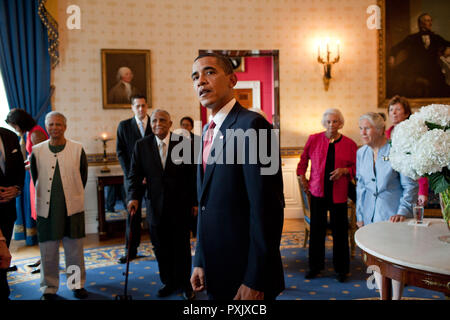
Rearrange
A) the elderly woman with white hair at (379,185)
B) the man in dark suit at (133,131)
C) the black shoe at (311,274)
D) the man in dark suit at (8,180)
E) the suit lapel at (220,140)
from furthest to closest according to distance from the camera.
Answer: the man in dark suit at (133,131) < the black shoe at (311,274) < the man in dark suit at (8,180) < the elderly woman with white hair at (379,185) < the suit lapel at (220,140)

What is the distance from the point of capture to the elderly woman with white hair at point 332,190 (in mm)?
3787

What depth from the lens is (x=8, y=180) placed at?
3127mm

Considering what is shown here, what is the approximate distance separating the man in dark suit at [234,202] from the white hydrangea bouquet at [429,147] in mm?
740

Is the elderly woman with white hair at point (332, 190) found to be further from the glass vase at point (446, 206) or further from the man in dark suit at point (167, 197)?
the glass vase at point (446, 206)

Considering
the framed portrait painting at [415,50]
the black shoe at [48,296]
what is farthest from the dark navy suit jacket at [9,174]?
the framed portrait painting at [415,50]

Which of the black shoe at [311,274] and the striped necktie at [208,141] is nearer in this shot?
the striped necktie at [208,141]

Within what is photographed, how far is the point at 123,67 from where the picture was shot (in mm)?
5984

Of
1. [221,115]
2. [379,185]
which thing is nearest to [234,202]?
[221,115]

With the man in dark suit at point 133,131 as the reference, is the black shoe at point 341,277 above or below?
below

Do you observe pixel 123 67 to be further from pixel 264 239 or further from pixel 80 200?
pixel 264 239

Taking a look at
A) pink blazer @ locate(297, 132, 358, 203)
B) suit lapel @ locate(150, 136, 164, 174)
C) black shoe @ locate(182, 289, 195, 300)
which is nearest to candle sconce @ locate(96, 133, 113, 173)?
suit lapel @ locate(150, 136, 164, 174)

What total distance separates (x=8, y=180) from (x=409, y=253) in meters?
2.98

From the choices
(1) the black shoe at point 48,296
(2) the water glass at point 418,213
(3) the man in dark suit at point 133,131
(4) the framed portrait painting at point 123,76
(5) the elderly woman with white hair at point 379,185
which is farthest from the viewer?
(4) the framed portrait painting at point 123,76

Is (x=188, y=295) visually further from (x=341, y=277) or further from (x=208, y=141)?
(x=208, y=141)
